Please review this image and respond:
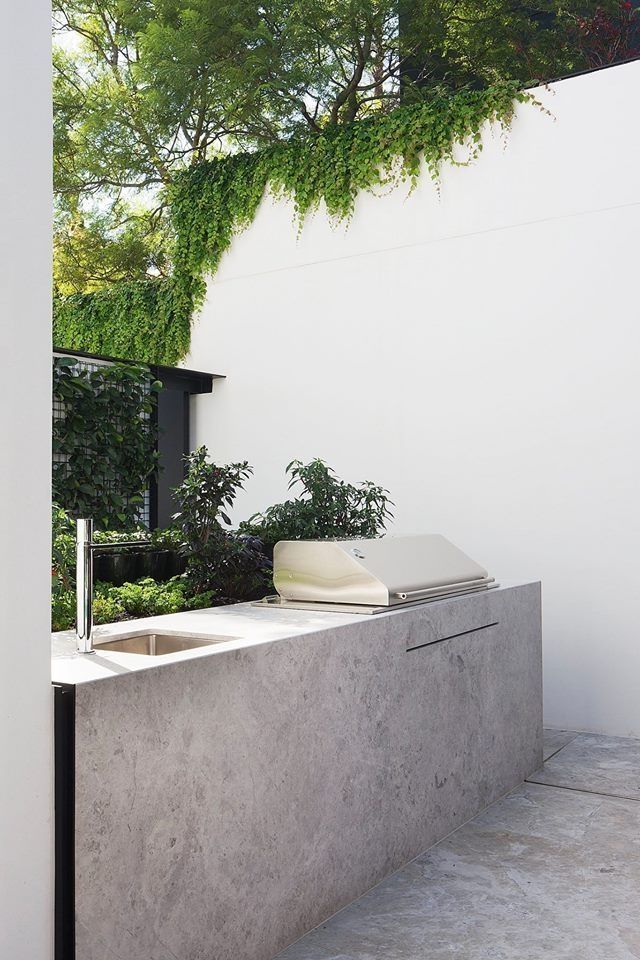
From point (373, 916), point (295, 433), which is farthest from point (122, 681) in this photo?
point (295, 433)

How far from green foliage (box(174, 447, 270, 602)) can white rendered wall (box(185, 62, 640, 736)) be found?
94.4 inches

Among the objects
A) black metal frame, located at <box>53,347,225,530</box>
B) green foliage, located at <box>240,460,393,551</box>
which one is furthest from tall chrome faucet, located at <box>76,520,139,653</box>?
black metal frame, located at <box>53,347,225,530</box>

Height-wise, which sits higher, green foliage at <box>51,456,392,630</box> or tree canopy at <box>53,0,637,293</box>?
tree canopy at <box>53,0,637,293</box>

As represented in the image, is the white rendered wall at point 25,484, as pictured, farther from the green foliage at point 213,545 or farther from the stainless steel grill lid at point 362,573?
the green foliage at point 213,545

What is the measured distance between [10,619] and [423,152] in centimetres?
532

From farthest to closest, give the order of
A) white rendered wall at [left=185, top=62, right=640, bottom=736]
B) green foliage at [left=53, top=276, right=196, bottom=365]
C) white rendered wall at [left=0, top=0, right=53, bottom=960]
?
green foliage at [left=53, top=276, right=196, bottom=365]
white rendered wall at [left=185, top=62, right=640, bottom=736]
white rendered wall at [left=0, top=0, right=53, bottom=960]

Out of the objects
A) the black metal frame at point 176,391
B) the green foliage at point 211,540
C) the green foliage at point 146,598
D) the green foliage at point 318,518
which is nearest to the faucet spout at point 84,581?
the green foliage at point 211,540

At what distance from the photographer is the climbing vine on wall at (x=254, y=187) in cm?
634

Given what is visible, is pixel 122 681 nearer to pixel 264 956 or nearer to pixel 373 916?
pixel 264 956

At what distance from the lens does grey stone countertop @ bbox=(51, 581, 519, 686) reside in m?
2.41

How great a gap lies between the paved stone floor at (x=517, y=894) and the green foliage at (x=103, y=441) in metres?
3.82

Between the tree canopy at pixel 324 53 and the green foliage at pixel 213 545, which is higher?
the tree canopy at pixel 324 53

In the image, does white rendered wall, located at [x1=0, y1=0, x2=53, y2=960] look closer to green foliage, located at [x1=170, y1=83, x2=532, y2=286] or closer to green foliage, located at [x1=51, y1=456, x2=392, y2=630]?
green foliage, located at [x1=51, y1=456, x2=392, y2=630]

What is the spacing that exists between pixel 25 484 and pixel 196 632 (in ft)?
3.79
